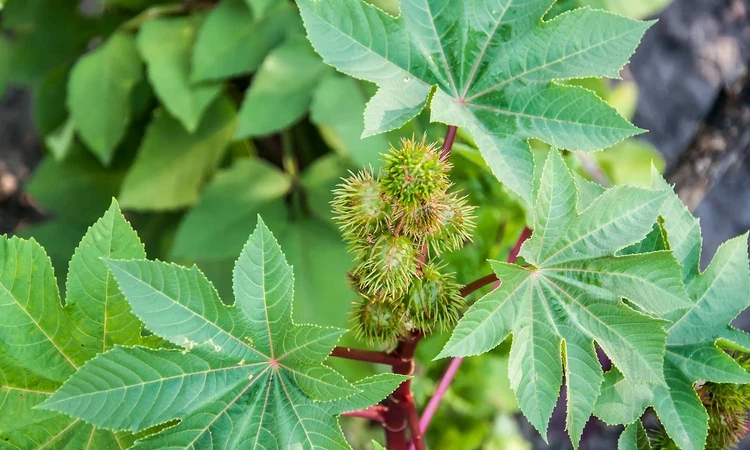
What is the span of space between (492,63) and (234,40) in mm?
1213

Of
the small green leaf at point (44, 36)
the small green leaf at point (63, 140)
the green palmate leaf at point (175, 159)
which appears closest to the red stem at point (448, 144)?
the green palmate leaf at point (175, 159)

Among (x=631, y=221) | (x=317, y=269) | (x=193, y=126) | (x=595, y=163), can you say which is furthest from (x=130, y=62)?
(x=631, y=221)

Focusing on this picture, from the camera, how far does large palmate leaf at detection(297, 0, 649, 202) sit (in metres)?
0.96

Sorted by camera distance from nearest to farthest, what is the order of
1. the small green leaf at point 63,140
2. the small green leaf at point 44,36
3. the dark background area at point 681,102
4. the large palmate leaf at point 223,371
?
the large palmate leaf at point 223,371
the small green leaf at point 63,140
the small green leaf at point 44,36
the dark background area at point 681,102

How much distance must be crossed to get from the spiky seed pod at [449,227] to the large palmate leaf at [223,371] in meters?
0.21

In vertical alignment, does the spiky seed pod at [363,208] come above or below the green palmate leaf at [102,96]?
above

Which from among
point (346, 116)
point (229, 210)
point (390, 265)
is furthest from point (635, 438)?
point (229, 210)

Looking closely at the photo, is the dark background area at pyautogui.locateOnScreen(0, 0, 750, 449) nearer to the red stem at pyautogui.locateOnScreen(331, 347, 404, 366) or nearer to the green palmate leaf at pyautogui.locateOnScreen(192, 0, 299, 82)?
the green palmate leaf at pyautogui.locateOnScreen(192, 0, 299, 82)

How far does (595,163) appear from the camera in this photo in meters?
2.08

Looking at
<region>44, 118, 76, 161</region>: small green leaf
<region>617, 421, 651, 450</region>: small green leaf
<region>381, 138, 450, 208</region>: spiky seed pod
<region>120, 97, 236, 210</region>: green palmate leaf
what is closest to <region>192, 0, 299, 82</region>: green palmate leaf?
<region>120, 97, 236, 210</region>: green palmate leaf

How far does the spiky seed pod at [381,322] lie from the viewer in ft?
3.17

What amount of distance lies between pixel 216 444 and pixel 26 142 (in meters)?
3.19

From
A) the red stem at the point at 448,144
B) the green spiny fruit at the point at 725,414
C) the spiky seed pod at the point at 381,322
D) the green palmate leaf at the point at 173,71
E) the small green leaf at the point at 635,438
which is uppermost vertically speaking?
the red stem at the point at 448,144

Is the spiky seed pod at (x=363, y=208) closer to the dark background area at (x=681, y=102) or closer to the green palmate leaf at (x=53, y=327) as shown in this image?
the green palmate leaf at (x=53, y=327)
